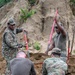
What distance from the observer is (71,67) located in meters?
12.7

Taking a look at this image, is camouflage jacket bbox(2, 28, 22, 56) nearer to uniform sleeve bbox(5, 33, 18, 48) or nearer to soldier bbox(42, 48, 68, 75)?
uniform sleeve bbox(5, 33, 18, 48)

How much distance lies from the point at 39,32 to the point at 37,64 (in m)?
4.33

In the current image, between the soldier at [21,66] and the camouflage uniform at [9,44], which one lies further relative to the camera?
the camouflage uniform at [9,44]

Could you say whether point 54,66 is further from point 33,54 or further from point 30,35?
point 30,35

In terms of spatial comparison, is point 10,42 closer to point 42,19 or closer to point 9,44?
point 9,44

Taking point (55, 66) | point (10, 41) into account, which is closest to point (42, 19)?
point (10, 41)

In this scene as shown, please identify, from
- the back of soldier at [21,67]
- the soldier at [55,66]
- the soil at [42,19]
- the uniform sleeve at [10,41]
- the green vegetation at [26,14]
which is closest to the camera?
the back of soldier at [21,67]

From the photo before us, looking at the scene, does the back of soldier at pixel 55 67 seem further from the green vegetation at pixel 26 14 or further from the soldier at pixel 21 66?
the green vegetation at pixel 26 14

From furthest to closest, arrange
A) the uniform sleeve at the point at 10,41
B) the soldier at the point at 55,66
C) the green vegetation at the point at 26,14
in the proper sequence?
the green vegetation at the point at 26,14 → the uniform sleeve at the point at 10,41 → the soldier at the point at 55,66

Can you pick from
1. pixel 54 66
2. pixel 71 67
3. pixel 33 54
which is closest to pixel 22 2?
pixel 33 54

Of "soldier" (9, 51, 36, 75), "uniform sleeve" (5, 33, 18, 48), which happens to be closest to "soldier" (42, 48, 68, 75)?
"soldier" (9, 51, 36, 75)

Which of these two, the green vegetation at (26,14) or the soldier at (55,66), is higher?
the green vegetation at (26,14)

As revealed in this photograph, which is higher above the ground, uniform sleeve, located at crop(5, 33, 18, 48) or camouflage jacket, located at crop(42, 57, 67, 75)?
uniform sleeve, located at crop(5, 33, 18, 48)

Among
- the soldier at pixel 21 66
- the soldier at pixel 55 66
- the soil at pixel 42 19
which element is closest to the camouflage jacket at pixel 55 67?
the soldier at pixel 55 66
